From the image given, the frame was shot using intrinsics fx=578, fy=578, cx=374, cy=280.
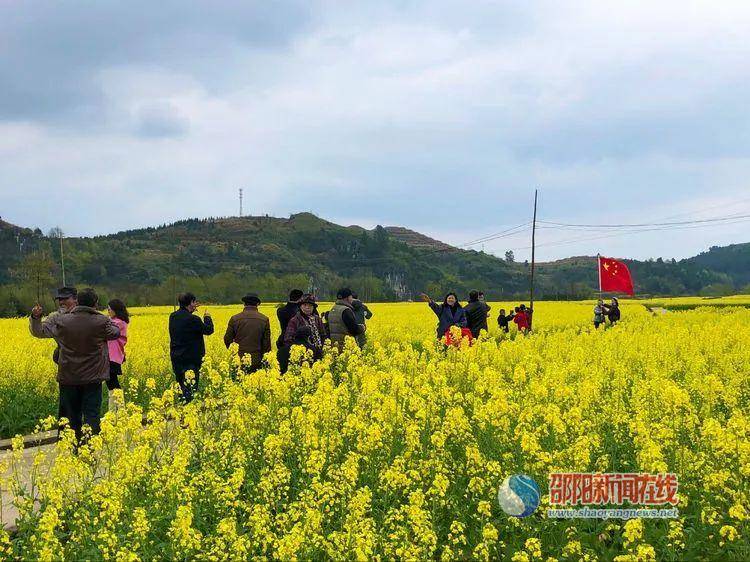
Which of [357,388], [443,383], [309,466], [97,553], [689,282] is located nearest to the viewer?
[97,553]

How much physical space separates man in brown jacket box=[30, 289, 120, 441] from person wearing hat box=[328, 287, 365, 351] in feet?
13.8

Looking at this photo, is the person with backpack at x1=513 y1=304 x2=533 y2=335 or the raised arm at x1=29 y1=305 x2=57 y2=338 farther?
the person with backpack at x1=513 y1=304 x2=533 y2=335

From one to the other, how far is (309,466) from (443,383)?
2.29 meters

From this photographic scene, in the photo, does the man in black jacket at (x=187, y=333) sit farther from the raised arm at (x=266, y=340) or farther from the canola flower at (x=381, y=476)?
the canola flower at (x=381, y=476)

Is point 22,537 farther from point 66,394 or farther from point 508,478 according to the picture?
point 508,478

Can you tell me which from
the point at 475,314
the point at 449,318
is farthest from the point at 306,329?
the point at 475,314

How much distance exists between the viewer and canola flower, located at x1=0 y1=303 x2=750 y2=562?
4281 millimetres

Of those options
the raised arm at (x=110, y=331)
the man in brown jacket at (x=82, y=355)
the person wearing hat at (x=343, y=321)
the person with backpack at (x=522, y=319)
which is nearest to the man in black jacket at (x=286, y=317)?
Result: the person wearing hat at (x=343, y=321)

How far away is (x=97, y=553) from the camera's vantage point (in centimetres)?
453

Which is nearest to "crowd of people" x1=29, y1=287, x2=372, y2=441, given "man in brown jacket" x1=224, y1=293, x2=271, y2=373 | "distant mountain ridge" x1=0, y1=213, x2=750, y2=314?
"man in brown jacket" x1=224, y1=293, x2=271, y2=373

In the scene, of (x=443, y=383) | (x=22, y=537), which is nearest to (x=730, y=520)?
(x=443, y=383)

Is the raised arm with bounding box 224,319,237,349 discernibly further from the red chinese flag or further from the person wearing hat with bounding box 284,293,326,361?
the red chinese flag

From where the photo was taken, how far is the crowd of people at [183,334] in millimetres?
7254

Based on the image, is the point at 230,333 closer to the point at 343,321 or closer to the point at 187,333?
the point at 187,333
